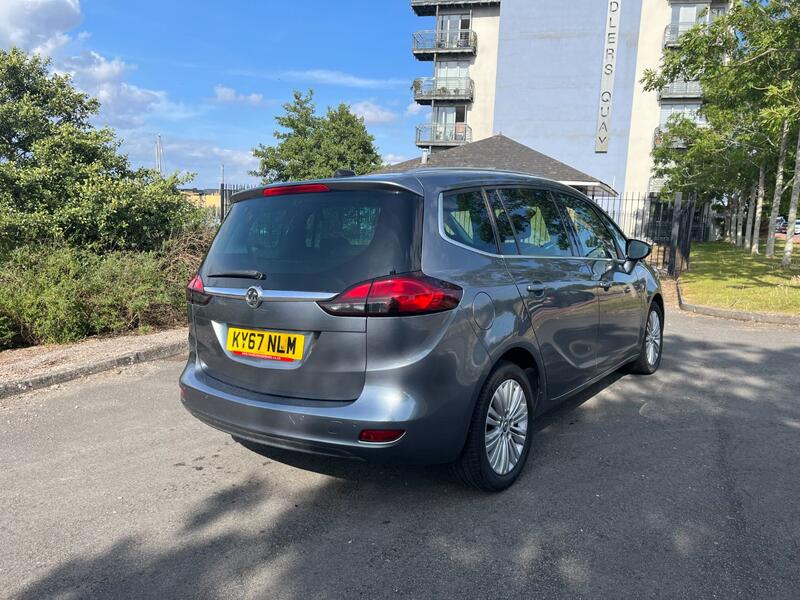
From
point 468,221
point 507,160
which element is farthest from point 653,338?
point 507,160

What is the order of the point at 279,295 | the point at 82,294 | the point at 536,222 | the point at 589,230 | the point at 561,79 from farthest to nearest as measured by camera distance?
the point at 561,79
the point at 82,294
the point at 589,230
the point at 536,222
the point at 279,295

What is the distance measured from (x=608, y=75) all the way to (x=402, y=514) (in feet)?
129

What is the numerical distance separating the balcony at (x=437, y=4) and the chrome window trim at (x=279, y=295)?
4286cm

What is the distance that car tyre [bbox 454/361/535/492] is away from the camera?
305 cm

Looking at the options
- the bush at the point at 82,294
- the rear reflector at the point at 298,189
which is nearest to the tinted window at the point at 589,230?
the rear reflector at the point at 298,189

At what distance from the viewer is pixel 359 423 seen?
2.73 meters

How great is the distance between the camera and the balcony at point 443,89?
41.1 meters

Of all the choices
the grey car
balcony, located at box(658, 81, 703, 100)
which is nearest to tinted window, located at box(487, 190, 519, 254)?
the grey car

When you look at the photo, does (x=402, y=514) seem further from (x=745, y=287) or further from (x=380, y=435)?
(x=745, y=287)

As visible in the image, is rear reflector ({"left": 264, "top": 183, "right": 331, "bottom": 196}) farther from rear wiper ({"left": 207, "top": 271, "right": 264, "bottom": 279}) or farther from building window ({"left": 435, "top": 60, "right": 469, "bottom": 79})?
building window ({"left": 435, "top": 60, "right": 469, "bottom": 79})

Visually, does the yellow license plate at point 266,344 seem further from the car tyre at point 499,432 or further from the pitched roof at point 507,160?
the pitched roof at point 507,160

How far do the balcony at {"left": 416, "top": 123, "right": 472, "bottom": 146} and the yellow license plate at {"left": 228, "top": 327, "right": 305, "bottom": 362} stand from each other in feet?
132

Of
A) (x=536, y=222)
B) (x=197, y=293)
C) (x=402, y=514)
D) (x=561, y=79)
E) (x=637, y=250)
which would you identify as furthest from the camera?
(x=561, y=79)

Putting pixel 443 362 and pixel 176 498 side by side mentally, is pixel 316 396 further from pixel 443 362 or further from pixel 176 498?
pixel 176 498
